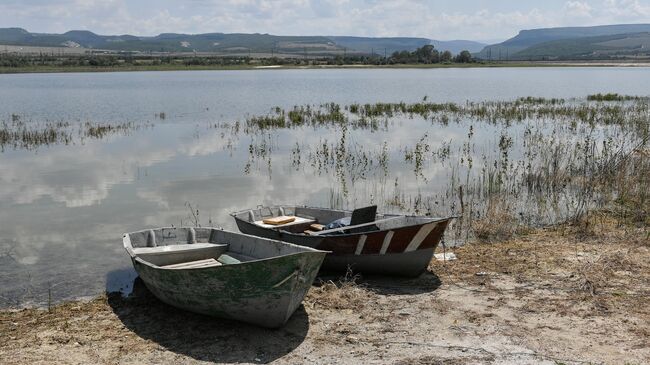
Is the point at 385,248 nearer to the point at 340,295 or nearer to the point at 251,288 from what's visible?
the point at 340,295

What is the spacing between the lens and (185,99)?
49.8 meters

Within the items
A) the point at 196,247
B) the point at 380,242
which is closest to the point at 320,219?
the point at 380,242

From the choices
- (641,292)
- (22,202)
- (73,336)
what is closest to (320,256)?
(73,336)

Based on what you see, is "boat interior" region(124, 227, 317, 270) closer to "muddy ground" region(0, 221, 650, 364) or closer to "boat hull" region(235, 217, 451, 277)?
"muddy ground" region(0, 221, 650, 364)

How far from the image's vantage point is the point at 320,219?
41.0ft

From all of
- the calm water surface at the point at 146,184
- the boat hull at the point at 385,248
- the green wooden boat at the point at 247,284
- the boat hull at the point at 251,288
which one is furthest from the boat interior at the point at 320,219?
the boat hull at the point at 251,288

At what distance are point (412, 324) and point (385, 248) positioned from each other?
196 centimetres

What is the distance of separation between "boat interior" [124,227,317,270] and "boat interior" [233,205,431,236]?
1.01 m

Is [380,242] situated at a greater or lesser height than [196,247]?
greater

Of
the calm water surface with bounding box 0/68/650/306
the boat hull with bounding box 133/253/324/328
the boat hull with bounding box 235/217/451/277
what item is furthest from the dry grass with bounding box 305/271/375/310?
the calm water surface with bounding box 0/68/650/306

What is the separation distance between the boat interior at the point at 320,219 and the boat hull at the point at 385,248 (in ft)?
0.88

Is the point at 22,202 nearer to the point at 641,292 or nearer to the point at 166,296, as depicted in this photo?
the point at 166,296

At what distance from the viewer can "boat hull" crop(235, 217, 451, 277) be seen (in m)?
10.1

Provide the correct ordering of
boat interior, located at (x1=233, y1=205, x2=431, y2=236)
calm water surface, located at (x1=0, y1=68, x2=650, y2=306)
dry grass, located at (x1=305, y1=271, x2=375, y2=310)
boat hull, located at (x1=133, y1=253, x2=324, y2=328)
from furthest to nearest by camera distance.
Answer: calm water surface, located at (x1=0, y1=68, x2=650, y2=306) → boat interior, located at (x1=233, y1=205, x2=431, y2=236) → dry grass, located at (x1=305, y1=271, x2=375, y2=310) → boat hull, located at (x1=133, y1=253, x2=324, y2=328)
